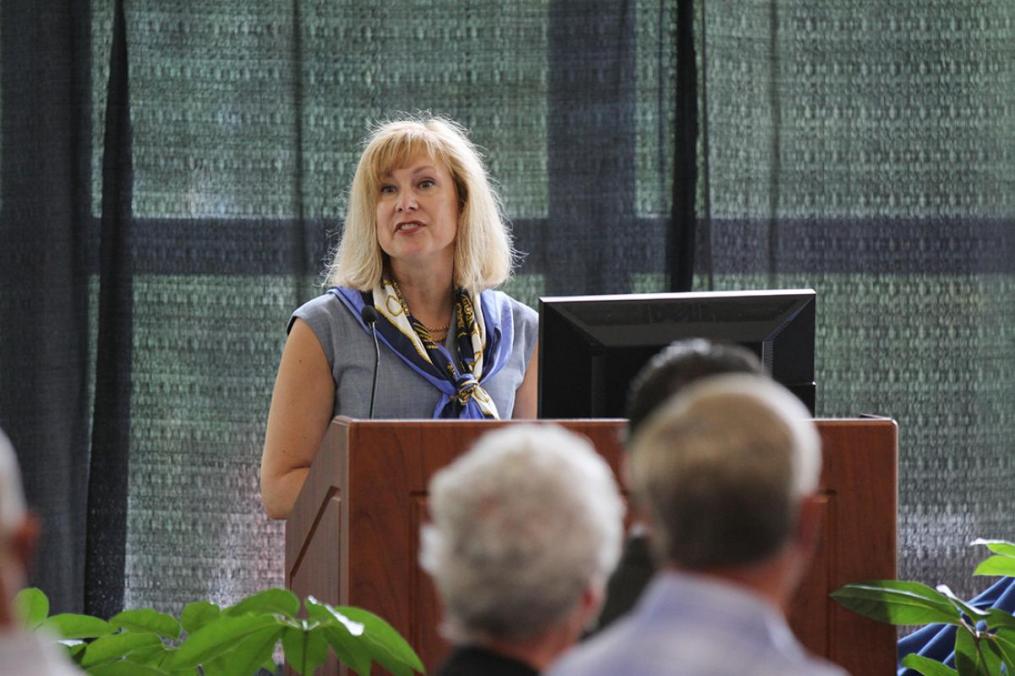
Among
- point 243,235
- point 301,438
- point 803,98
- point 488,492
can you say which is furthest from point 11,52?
point 488,492

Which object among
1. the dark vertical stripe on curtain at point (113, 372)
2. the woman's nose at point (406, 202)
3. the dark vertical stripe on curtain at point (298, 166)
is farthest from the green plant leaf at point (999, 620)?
the dark vertical stripe on curtain at point (113, 372)

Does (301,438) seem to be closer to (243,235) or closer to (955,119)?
(243,235)

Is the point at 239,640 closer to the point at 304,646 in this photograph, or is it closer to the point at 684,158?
the point at 304,646

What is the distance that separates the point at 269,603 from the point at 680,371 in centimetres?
82

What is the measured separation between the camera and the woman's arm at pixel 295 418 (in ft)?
8.96

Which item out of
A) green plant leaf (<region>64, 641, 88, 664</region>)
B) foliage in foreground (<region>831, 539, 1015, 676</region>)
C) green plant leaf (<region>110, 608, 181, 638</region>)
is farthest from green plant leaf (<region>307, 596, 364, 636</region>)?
foliage in foreground (<region>831, 539, 1015, 676</region>)

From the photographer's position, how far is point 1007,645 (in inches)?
78.7

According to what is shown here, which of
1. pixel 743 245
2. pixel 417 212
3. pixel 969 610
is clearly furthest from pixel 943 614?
pixel 743 245

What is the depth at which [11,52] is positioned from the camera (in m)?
3.62

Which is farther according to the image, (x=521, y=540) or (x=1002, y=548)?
(x=1002, y=548)

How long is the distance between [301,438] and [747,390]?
195 centimetres

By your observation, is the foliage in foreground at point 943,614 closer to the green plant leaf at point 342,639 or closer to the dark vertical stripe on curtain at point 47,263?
the green plant leaf at point 342,639

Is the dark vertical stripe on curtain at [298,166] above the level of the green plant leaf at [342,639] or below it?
above

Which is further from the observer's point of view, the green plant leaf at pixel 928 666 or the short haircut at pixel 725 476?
the green plant leaf at pixel 928 666
